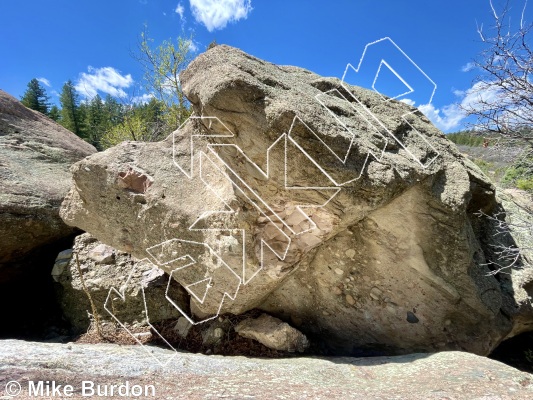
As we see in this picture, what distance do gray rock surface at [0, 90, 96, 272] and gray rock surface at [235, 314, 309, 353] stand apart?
142 inches

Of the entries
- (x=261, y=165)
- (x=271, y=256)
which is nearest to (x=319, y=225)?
(x=271, y=256)

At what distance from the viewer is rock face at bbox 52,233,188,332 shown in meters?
4.52

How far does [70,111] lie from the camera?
1430 inches

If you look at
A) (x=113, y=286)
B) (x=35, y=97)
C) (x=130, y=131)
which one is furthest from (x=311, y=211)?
(x=35, y=97)

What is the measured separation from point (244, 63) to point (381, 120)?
1581 millimetres

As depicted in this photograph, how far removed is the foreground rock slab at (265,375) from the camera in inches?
91.7

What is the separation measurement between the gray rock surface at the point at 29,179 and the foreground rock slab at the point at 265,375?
2483mm

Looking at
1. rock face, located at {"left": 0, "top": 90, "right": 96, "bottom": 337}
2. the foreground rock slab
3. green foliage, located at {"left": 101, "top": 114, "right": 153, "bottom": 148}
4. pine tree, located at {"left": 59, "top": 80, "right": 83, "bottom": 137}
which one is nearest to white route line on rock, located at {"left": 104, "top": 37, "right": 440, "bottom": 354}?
the foreground rock slab

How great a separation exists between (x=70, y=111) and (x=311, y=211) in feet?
136

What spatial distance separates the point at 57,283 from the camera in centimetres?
512

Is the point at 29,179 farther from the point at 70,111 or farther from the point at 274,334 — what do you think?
the point at 70,111

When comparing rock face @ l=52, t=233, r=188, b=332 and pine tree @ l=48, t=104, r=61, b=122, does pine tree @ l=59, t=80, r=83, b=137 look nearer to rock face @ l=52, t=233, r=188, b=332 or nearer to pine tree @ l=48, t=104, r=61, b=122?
pine tree @ l=48, t=104, r=61, b=122

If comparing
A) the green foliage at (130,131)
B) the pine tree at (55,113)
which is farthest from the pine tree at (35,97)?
the green foliage at (130,131)

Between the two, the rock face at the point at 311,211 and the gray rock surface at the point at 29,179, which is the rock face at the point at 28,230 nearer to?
the gray rock surface at the point at 29,179
